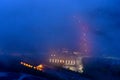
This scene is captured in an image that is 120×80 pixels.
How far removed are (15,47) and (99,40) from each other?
2264 mm

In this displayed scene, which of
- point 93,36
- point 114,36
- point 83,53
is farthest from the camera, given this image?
point 83,53

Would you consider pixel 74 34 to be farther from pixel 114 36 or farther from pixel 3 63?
pixel 3 63

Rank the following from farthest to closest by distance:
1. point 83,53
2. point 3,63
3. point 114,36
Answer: point 83,53
point 114,36
point 3,63

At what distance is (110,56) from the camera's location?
686 centimetres

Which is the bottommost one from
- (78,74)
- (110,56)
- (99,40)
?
(78,74)

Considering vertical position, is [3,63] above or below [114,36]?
below

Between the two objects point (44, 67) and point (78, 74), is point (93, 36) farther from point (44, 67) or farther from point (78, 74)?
point (44, 67)

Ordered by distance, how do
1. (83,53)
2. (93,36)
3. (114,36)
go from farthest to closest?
(83,53) → (93,36) → (114,36)

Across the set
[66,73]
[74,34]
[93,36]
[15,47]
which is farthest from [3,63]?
[93,36]

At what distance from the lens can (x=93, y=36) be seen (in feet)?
23.4

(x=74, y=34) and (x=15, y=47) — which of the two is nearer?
(x=15, y=47)

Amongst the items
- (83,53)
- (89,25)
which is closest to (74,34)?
(89,25)

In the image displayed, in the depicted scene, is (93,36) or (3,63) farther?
(93,36)

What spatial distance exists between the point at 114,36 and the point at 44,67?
1971 mm
